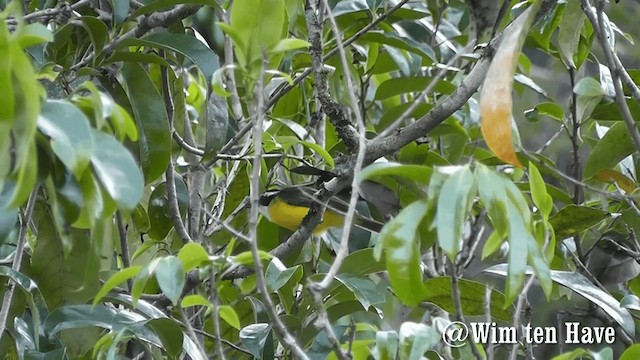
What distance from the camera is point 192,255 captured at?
845 mm

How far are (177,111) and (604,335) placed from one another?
821mm

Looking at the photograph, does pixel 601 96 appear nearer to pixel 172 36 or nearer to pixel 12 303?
pixel 172 36

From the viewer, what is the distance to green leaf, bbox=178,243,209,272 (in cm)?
84

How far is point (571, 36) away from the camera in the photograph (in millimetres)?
1322

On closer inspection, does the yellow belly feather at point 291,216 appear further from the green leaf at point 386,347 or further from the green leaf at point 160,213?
the green leaf at point 386,347

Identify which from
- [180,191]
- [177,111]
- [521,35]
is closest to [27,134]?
[521,35]

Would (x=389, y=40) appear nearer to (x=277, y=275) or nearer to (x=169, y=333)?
(x=277, y=275)

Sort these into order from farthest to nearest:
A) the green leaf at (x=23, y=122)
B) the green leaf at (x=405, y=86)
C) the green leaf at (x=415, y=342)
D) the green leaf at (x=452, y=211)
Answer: the green leaf at (x=405, y=86), the green leaf at (x=415, y=342), the green leaf at (x=452, y=211), the green leaf at (x=23, y=122)

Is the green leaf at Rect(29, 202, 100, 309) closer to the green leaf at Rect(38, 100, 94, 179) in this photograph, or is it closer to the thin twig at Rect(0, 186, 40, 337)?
the thin twig at Rect(0, 186, 40, 337)

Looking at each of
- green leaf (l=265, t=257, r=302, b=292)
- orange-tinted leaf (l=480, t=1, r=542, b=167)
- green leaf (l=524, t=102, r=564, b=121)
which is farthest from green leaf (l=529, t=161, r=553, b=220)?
green leaf (l=524, t=102, r=564, b=121)

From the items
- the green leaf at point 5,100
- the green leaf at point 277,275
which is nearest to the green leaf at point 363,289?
the green leaf at point 277,275

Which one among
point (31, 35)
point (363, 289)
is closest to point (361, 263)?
point (363, 289)

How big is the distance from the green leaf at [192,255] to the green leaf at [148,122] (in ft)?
1.17

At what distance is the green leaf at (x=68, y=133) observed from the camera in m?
0.63
